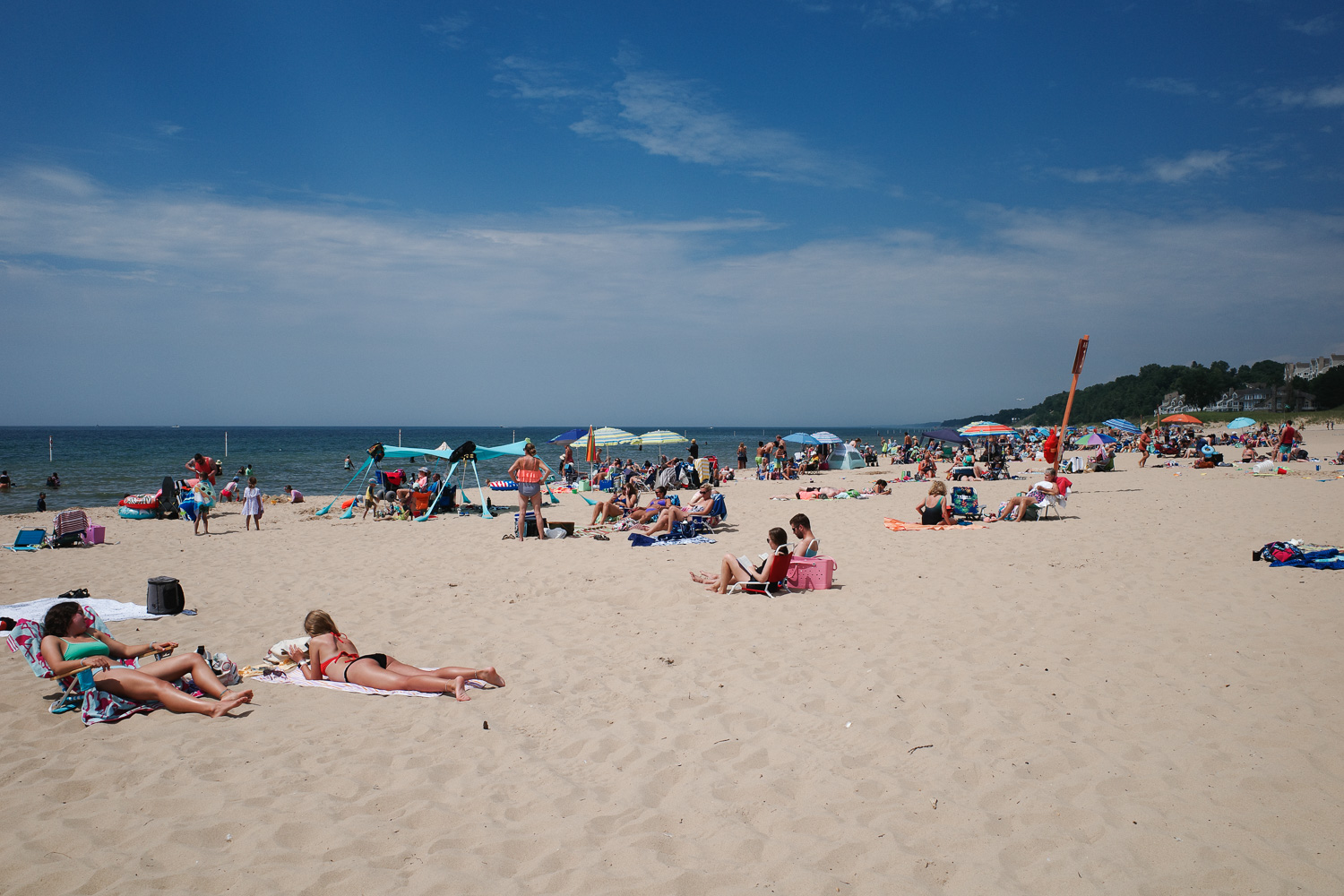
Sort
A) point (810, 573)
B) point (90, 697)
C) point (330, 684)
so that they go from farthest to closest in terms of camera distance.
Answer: point (810, 573)
point (330, 684)
point (90, 697)

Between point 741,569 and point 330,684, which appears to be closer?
point 330,684

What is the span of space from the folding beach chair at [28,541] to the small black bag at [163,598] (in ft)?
21.0

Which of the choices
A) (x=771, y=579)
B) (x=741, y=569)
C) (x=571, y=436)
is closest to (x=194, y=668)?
(x=741, y=569)

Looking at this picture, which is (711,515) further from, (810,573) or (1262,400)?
(1262,400)

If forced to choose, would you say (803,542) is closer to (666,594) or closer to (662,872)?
(666,594)

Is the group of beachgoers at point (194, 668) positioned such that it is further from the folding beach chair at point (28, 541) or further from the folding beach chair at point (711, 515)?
the folding beach chair at point (28, 541)

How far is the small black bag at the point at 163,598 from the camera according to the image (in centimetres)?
657

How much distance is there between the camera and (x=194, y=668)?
4.37 metres

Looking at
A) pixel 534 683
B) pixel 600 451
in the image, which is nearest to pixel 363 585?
pixel 534 683

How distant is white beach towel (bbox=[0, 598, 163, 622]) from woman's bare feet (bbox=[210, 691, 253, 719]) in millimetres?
2888

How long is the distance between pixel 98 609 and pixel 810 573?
6.71m

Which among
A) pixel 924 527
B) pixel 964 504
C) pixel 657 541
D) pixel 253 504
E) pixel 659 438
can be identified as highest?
pixel 659 438

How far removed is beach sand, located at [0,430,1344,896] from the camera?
276 centimetres

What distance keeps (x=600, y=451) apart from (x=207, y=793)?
3766 cm
